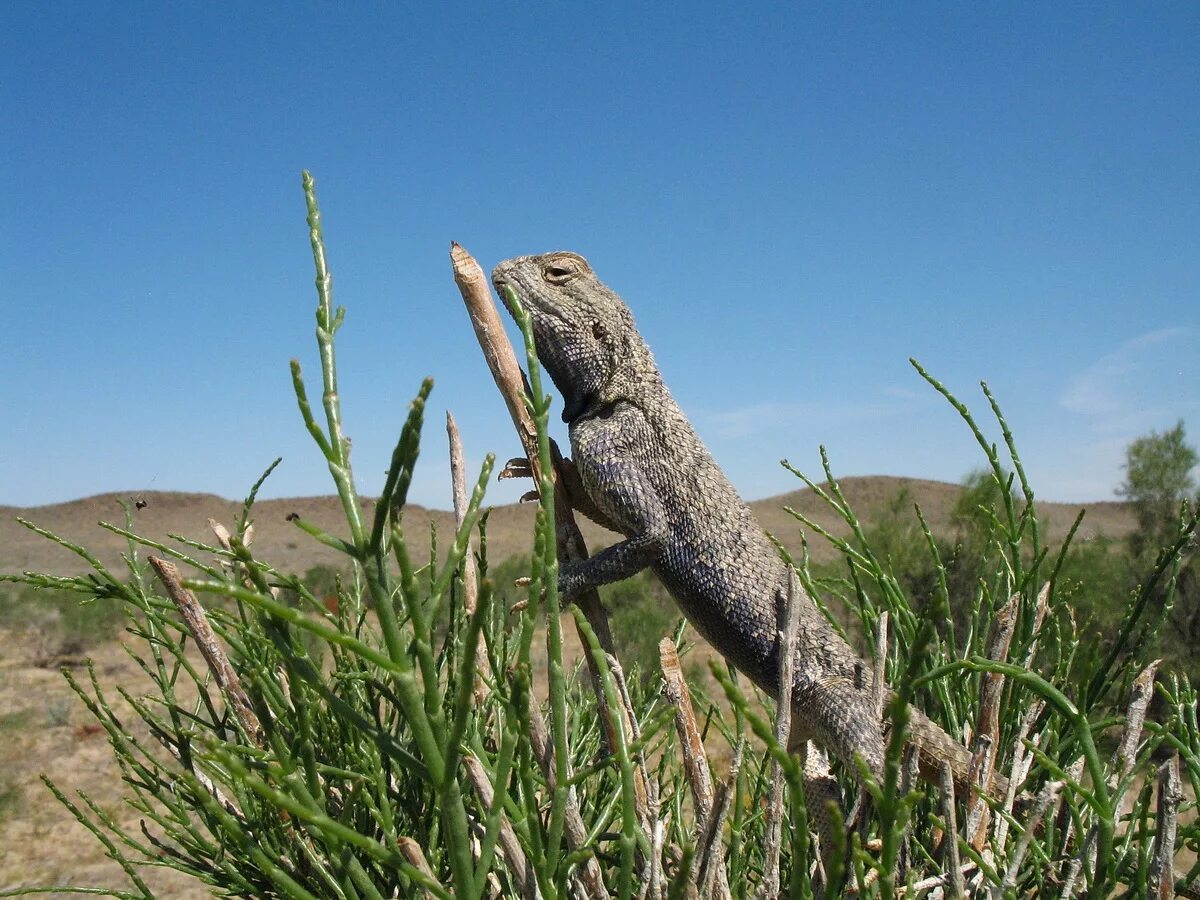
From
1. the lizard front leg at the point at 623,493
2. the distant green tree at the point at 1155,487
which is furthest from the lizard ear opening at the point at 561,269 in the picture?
the distant green tree at the point at 1155,487

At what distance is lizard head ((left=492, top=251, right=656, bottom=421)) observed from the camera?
3066 millimetres

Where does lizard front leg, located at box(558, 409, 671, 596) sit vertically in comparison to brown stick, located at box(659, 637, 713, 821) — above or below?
above

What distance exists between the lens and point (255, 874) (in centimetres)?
212

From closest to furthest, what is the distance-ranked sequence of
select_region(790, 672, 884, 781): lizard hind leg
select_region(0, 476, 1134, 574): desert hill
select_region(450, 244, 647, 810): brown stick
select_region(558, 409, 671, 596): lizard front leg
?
select_region(450, 244, 647, 810): brown stick → select_region(790, 672, 884, 781): lizard hind leg → select_region(558, 409, 671, 596): lizard front leg → select_region(0, 476, 1134, 574): desert hill

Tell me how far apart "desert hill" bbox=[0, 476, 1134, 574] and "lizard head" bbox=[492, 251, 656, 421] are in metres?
13.6

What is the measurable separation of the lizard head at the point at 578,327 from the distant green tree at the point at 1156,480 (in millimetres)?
14640

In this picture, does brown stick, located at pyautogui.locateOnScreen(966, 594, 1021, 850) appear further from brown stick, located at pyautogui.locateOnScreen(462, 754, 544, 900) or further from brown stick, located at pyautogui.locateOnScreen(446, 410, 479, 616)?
brown stick, located at pyautogui.locateOnScreen(446, 410, 479, 616)

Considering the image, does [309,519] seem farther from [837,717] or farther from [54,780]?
[837,717]

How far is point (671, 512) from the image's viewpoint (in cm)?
285

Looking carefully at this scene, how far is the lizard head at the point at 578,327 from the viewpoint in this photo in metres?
3.07

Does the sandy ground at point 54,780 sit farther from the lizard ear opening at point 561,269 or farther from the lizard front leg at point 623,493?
the lizard ear opening at point 561,269

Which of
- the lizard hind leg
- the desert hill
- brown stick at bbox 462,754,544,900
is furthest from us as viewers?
the desert hill

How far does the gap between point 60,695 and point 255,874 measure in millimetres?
13147

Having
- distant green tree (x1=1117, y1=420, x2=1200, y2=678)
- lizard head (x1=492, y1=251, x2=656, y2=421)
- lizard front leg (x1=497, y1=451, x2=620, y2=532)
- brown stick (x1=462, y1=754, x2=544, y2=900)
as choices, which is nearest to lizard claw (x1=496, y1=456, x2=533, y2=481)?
lizard front leg (x1=497, y1=451, x2=620, y2=532)
